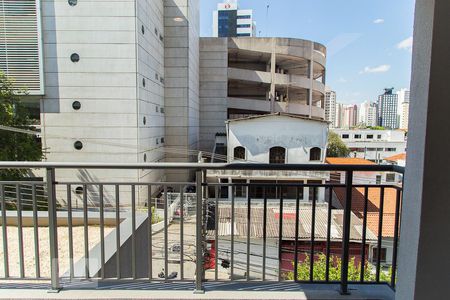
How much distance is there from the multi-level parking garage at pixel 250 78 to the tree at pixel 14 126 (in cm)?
1265

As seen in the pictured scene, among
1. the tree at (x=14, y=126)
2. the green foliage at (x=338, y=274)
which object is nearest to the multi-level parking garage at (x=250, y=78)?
the tree at (x=14, y=126)

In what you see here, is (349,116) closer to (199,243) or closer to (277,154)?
(277,154)

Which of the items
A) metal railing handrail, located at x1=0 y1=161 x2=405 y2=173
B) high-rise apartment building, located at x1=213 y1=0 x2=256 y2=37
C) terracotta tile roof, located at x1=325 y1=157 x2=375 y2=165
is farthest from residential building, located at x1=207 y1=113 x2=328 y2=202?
high-rise apartment building, located at x1=213 y1=0 x2=256 y2=37

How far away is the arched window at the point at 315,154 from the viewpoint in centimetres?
1430

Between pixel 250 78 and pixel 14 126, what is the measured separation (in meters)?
15.6

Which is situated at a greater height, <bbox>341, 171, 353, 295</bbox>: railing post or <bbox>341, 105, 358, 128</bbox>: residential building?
<bbox>341, 105, 358, 128</bbox>: residential building

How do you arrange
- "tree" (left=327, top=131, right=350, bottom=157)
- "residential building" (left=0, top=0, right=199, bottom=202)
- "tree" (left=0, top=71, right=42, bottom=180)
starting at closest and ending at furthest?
"tree" (left=0, top=71, right=42, bottom=180) → "residential building" (left=0, top=0, right=199, bottom=202) → "tree" (left=327, top=131, right=350, bottom=157)

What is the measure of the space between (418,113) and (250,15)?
49.1 m

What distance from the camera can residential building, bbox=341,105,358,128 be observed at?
106 ft

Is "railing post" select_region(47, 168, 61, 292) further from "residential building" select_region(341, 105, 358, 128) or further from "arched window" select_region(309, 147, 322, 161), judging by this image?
"residential building" select_region(341, 105, 358, 128)

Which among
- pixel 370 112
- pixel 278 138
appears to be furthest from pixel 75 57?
pixel 370 112

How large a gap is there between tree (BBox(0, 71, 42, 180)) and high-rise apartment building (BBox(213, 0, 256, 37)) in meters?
38.2

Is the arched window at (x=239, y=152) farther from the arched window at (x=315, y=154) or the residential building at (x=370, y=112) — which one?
the residential building at (x=370, y=112)

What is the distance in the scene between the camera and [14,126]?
9.84m
